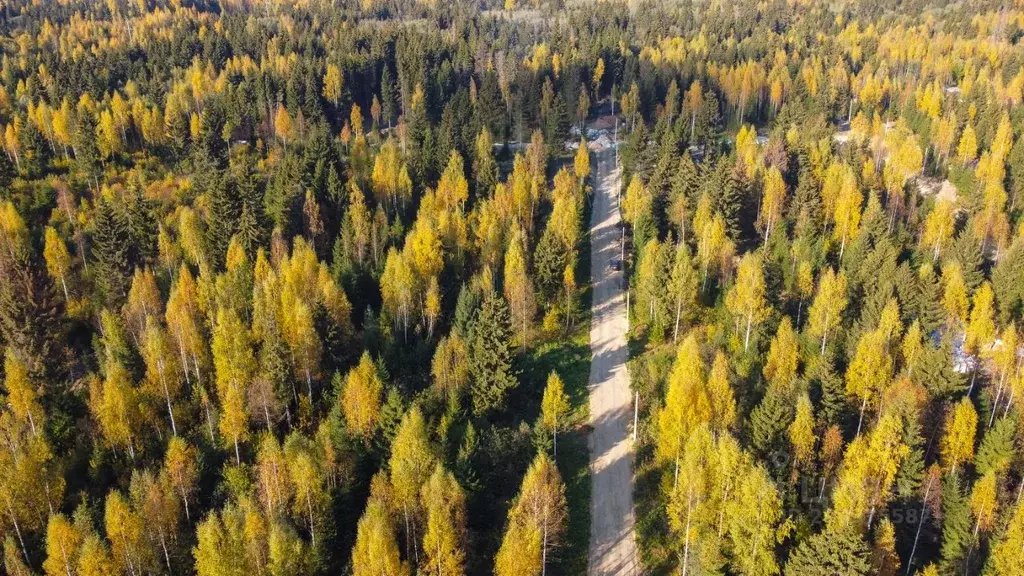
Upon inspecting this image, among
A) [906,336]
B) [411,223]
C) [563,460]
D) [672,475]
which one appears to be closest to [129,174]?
[411,223]

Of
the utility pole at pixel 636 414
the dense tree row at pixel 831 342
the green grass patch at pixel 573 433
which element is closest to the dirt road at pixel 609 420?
the green grass patch at pixel 573 433

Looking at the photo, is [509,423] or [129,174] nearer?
[509,423]

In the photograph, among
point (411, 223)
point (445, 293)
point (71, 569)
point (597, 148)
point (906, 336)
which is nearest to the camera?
point (71, 569)

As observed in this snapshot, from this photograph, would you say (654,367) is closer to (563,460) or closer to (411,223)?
(563,460)

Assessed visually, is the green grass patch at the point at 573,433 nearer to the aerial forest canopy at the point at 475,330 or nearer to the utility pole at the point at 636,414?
the aerial forest canopy at the point at 475,330

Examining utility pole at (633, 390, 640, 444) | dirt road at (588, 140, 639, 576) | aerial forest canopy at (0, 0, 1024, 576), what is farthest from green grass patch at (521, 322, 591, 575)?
utility pole at (633, 390, 640, 444)

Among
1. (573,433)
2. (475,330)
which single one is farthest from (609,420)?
(475,330)

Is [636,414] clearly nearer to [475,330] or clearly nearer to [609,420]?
[609,420]
